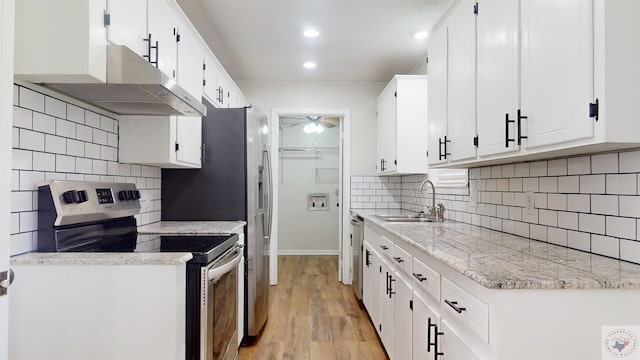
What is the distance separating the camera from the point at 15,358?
4.61ft

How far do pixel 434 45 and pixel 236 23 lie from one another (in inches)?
61.8

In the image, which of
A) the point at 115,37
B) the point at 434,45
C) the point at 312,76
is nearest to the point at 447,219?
the point at 434,45

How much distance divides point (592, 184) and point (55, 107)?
237 cm

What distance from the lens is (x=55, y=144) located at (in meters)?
1.73

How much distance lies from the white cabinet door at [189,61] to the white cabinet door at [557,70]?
1.90m

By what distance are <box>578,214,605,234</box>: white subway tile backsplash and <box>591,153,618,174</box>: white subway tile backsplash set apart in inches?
7.2

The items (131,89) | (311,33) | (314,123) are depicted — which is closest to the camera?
(131,89)

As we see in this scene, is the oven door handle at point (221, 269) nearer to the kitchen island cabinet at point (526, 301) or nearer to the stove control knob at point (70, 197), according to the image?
the stove control knob at point (70, 197)

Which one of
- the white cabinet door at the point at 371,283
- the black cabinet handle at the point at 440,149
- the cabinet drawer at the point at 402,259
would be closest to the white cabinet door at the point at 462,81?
the black cabinet handle at the point at 440,149

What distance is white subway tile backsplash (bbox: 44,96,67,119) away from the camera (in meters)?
1.67

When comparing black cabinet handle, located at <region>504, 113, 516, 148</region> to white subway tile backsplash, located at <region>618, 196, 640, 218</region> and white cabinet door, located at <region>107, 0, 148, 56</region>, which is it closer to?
white subway tile backsplash, located at <region>618, 196, 640, 218</region>

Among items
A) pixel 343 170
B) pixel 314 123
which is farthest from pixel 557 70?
pixel 314 123

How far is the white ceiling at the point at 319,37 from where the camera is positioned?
2.73 meters

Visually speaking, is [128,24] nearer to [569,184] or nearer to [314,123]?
[569,184]
